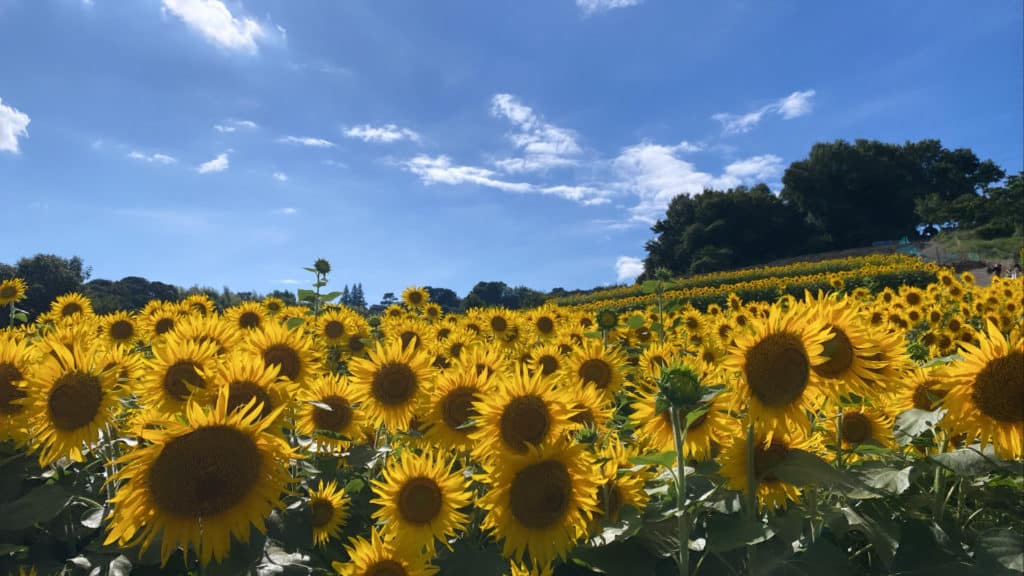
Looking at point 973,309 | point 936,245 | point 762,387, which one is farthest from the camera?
point 936,245

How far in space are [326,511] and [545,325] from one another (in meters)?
4.94

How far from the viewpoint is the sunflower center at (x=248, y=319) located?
19.1 ft

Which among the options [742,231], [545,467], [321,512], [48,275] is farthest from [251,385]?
[742,231]

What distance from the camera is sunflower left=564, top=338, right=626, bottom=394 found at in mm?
3934

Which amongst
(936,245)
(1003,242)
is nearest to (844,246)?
(936,245)

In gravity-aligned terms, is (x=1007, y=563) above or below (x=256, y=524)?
below

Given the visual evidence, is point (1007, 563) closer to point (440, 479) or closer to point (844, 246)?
point (440, 479)

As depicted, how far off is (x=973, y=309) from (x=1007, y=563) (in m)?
9.53

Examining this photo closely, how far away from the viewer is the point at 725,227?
6950 cm

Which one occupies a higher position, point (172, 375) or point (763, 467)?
point (172, 375)

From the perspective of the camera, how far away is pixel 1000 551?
1.62m

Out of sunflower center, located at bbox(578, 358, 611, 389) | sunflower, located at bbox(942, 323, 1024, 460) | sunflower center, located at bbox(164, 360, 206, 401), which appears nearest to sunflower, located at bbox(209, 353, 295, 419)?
sunflower center, located at bbox(164, 360, 206, 401)

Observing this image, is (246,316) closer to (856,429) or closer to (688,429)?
(688,429)

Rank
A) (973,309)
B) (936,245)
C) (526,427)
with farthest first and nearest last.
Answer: (936,245) < (973,309) < (526,427)
